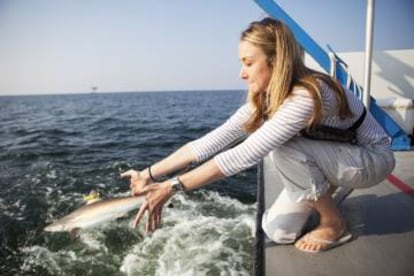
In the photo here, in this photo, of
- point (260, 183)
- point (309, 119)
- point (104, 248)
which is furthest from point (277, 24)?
point (104, 248)

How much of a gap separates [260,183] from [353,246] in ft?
4.32

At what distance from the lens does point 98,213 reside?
3078mm

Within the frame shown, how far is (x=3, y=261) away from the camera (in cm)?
377

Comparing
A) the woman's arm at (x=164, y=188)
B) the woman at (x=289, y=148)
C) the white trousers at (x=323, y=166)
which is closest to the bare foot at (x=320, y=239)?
the woman at (x=289, y=148)

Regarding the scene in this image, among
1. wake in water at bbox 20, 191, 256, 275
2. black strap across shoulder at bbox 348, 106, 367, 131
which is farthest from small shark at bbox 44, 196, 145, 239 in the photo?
black strap across shoulder at bbox 348, 106, 367, 131

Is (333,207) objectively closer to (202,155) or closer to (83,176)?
(202,155)

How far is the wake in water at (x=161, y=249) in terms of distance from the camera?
3271mm

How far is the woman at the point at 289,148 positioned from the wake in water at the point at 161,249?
1.20 meters

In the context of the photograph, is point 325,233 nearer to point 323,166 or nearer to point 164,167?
point 323,166

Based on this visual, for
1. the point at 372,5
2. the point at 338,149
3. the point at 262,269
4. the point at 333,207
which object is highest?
the point at 372,5

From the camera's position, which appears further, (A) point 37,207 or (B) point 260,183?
(A) point 37,207

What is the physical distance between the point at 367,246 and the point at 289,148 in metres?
0.82

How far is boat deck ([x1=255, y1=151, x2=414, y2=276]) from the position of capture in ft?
6.21

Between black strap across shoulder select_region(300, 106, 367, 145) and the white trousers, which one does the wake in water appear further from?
black strap across shoulder select_region(300, 106, 367, 145)
